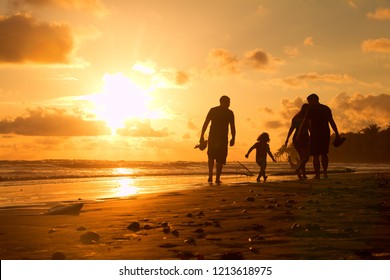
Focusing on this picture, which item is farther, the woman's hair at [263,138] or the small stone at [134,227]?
the woman's hair at [263,138]

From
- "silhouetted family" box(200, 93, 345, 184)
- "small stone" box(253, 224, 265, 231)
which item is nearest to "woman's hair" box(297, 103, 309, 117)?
"silhouetted family" box(200, 93, 345, 184)

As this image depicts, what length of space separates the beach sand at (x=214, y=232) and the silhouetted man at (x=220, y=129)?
6.41 m

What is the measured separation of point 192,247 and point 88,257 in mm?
977

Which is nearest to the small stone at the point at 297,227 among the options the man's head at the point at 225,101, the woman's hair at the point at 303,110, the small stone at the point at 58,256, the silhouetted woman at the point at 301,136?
the small stone at the point at 58,256

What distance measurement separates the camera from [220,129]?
15133 mm

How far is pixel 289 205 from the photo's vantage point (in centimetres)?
801

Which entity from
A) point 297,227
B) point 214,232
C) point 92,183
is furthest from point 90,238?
point 92,183

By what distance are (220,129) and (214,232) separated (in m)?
9.54

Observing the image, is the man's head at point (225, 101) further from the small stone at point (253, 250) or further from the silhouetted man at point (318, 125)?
the small stone at point (253, 250)

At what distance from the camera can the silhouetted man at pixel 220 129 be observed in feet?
49.4
